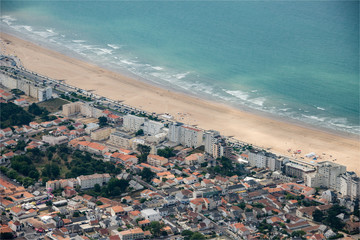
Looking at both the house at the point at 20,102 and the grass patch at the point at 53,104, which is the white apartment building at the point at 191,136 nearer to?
the grass patch at the point at 53,104

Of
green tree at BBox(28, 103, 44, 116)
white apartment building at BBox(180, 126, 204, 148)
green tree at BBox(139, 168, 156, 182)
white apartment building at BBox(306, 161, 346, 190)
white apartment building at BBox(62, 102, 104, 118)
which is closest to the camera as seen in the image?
green tree at BBox(139, 168, 156, 182)

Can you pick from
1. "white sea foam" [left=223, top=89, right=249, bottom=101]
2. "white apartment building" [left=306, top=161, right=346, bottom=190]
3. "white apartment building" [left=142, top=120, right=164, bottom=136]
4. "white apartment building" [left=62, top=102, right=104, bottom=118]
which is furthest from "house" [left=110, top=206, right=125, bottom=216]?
"white sea foam" [left=223, top=89, right=249, bottom=101]

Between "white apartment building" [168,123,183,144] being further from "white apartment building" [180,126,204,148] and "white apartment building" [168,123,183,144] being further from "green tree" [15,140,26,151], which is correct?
"green tree" [15,140,26,151]

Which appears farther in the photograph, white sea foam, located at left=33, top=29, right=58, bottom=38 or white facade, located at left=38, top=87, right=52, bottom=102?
white sea foam, located at left=33, top=29, right=58, bottom=38

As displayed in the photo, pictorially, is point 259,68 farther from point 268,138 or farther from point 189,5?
point 189,5

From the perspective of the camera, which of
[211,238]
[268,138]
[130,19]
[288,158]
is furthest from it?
[130,19]

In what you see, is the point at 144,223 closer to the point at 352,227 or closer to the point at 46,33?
the point at 352,227

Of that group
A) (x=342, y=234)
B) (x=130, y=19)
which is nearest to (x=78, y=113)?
(x=342, y=234)
